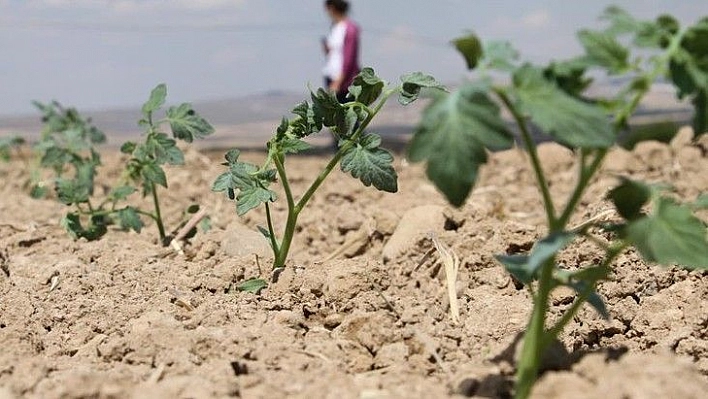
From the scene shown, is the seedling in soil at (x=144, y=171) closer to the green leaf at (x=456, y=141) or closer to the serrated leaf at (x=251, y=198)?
the serrated leaf at (x=251, y=198)

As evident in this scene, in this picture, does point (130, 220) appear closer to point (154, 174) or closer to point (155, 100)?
point (154, 174)

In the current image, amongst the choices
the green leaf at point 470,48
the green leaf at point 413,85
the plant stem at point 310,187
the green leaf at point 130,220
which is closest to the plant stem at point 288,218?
the plant stem at point 310,187

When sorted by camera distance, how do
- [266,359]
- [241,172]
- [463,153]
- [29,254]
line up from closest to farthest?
[463,153], [266,359], [241,172], [29,254]

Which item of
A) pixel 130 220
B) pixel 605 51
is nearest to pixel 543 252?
pixel 605 51

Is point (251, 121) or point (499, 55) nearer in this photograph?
point (499, 55)

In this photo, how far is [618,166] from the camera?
5.60 metres

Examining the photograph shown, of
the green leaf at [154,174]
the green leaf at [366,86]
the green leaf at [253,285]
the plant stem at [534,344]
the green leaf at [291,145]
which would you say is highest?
the green leaf at [366,86]

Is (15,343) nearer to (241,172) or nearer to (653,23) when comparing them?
(241,172)

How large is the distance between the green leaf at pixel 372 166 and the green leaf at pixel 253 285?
0.40 meters

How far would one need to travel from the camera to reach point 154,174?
3.30 metres

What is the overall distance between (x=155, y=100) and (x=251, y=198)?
94 cm

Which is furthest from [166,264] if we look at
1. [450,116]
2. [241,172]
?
[450,116]

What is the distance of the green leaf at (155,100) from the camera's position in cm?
324

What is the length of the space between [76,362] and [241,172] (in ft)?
2.36
